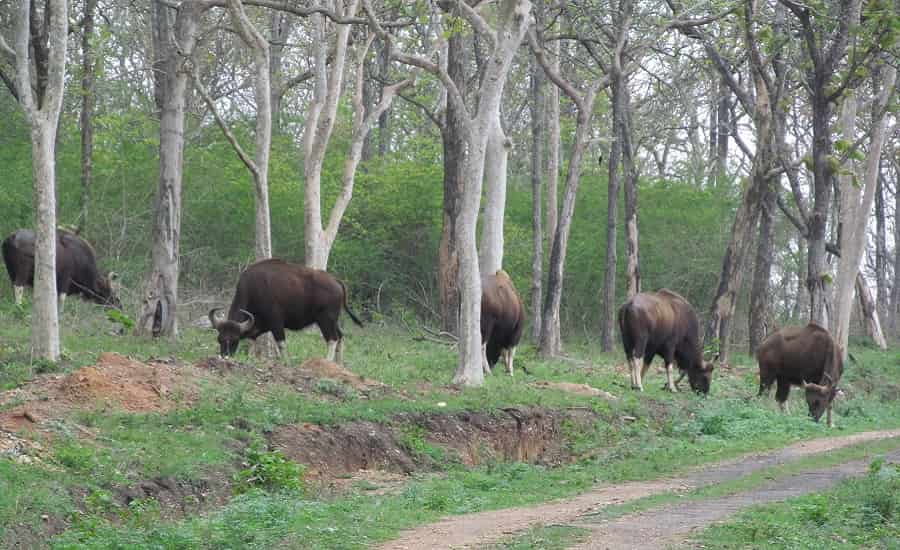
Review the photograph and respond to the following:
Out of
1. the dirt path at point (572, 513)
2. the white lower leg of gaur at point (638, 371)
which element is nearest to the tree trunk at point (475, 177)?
the white lower leg of gaur at point (638, 371)

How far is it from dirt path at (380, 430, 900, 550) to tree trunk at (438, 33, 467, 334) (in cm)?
1028

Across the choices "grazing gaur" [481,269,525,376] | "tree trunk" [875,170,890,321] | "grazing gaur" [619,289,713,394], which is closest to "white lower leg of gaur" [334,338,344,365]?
"grazing gaur" [481,269,525,376]

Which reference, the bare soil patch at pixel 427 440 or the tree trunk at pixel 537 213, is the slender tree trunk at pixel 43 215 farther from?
the tree trunk at pixel 537 213

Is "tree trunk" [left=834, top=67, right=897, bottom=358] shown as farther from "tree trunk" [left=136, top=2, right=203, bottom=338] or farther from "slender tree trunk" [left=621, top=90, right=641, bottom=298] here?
"tree trunk" [left=136, top=2, right=203, bottom=338]

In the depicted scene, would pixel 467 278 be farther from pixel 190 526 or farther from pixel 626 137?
pixel 626 137

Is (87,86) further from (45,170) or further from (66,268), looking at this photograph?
(45,170)

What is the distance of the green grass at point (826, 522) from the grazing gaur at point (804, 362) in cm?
922

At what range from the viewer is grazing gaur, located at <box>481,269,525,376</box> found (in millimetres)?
20672

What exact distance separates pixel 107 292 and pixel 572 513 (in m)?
15.1

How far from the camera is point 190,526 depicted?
9547 millimetres

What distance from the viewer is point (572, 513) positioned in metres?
10.8

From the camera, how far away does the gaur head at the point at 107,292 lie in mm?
23656

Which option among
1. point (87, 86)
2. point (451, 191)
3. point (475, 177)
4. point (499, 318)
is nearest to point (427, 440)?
point (475, 177)

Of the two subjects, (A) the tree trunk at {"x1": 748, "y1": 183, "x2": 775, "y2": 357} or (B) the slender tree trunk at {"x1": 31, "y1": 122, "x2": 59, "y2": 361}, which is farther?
(A) the tree trunk at {"x1": 748, "y1": 183, "x2": 775, "y2": 357}
